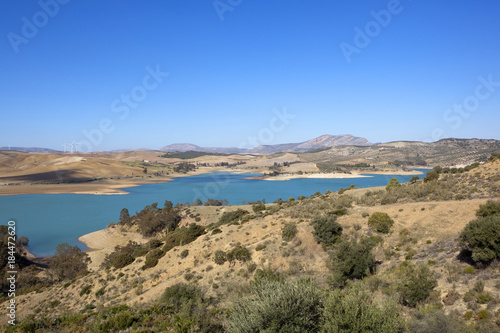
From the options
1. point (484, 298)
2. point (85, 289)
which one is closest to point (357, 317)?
point (484, 298)

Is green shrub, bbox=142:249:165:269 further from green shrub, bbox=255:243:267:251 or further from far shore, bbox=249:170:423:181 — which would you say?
far shore, bbox=249:170:423:181

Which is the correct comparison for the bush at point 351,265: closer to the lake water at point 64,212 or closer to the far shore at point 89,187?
the lake water at point 64,212

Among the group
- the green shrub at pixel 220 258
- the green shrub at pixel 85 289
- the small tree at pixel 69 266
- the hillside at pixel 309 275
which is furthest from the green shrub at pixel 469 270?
the small tree at pixel 69 266

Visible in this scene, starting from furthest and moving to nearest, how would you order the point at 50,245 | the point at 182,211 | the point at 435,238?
the point at 182,211, the point at 50,245, the point at 435,238

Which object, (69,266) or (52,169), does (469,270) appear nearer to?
(69,266)

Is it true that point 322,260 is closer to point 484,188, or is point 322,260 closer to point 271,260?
point 271,260

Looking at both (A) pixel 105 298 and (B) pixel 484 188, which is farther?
(B) pixel 484 188

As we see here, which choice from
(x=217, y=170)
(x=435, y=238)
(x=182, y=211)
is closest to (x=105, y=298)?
(x=435, y=238)
